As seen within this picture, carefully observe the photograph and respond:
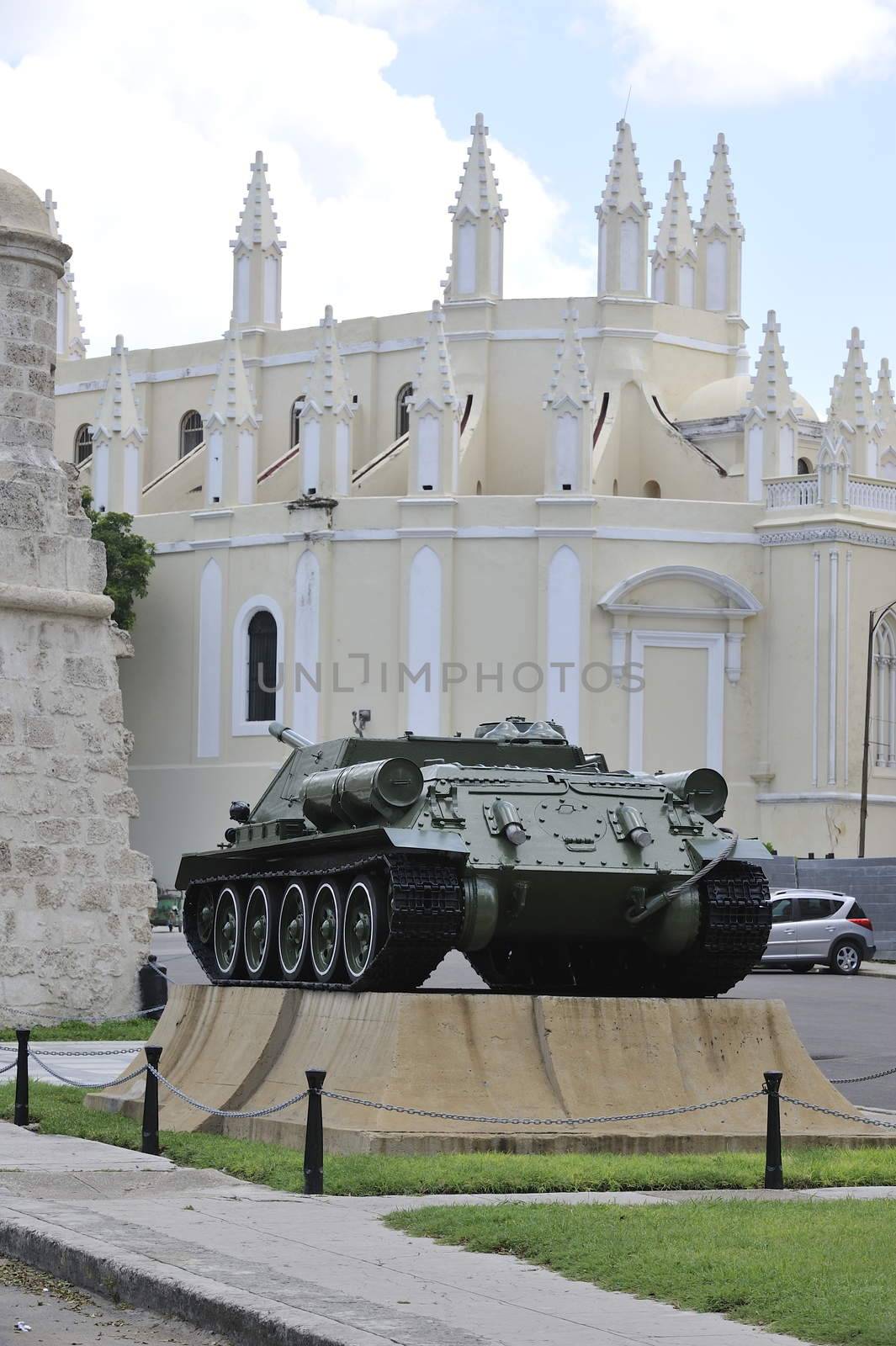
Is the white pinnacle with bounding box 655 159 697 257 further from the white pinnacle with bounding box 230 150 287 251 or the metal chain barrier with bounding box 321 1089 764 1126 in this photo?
the metal chain barrier with bounding box 321 1089 764 1126

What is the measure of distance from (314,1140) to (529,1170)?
1.15 metres

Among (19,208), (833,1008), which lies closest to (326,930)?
(19,208)

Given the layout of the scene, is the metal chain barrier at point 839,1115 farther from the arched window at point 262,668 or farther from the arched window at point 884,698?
the arched window at point 262,668

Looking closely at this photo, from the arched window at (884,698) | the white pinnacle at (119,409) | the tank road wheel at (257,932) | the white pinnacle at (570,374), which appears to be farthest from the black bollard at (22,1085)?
the white pinnacle at (119,409)

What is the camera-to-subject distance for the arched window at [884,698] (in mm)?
54938

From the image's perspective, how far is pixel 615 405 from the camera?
195 ft

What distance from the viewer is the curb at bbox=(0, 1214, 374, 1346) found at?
771 cm

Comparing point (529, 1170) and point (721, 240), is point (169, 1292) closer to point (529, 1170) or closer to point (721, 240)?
point (529, 1170)

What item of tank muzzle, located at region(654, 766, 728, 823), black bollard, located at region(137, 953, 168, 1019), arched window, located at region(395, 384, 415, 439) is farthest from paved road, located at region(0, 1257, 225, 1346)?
arched window, located at region(395, 384, 415, 439)

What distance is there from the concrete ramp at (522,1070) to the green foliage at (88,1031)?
6303 mm

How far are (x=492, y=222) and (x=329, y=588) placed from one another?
11.4m

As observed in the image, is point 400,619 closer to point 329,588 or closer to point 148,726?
point 329,588

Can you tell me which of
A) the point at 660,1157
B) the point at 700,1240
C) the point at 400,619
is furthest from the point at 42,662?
the point at 400,619

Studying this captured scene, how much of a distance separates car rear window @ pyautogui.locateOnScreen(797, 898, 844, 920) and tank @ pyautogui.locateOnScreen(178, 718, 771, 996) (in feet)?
69.5
